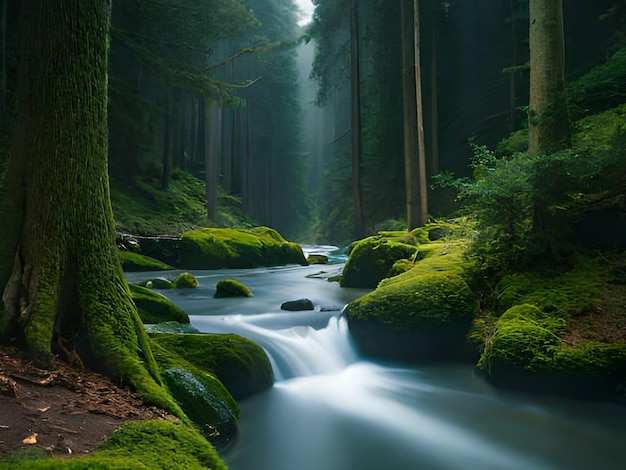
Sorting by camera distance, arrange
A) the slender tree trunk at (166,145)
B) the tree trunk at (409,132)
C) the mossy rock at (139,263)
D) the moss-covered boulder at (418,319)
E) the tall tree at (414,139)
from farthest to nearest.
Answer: the slender tree trunk at (166,145), the tree trunk at (409,132), the tall tree at (414,139), the mossy rock at (139,263), the moss-covered boulder at (418,319)

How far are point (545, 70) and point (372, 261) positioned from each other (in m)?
5.63

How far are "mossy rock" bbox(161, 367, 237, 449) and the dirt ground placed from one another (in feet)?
2.15

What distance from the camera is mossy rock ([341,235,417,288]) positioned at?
11.0 metres

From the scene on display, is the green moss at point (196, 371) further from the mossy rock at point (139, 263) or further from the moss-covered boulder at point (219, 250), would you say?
the moss-covered boulder at point (219, 250)

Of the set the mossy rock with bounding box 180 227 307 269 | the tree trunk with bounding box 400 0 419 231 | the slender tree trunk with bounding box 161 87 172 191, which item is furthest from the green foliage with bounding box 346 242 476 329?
the slender tree trunk with bounding box 161 87 172 191

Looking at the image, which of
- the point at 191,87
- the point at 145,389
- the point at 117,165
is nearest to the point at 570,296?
the point at 145,389

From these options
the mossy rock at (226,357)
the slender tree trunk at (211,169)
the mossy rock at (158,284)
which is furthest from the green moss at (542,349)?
the slender tree trunk at (211,169)

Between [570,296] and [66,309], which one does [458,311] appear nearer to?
[570,296]

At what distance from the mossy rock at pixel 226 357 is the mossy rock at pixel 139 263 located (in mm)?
10296

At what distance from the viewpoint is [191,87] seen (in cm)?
1761

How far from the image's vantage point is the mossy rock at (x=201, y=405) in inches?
144

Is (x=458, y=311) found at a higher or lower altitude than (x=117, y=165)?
lower

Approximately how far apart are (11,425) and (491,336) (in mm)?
5041

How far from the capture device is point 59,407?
2.60 m
